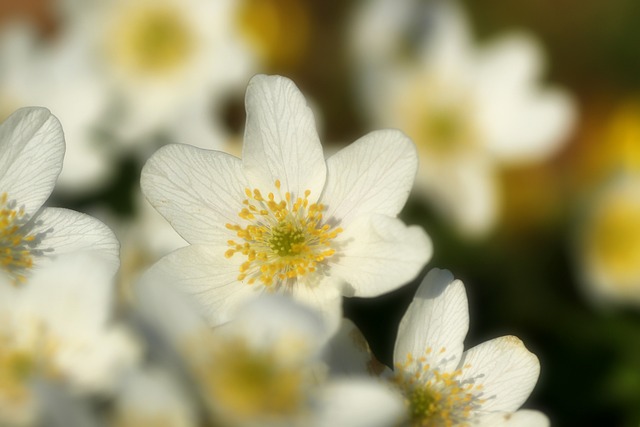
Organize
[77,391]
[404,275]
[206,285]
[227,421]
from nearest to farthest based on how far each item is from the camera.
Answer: [227,421] → [77,391] → [404,275] → [206,285]

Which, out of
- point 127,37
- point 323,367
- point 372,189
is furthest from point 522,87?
point 323,367

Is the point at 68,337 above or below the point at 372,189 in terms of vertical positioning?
below

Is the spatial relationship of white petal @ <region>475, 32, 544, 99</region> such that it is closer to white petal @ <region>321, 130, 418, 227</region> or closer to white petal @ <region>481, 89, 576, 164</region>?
white petal @ <region>481, 89, 576, 164</region>

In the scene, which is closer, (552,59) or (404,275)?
(404,275)

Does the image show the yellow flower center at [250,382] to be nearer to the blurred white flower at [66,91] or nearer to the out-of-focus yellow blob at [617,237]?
the blurred white flower at [66,91]

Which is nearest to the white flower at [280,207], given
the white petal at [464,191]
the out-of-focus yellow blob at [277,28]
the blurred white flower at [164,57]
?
the blurred white flower at [164,57]

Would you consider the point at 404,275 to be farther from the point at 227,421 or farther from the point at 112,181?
the point at 112,181

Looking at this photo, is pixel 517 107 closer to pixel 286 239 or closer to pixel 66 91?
pixel 66 91
